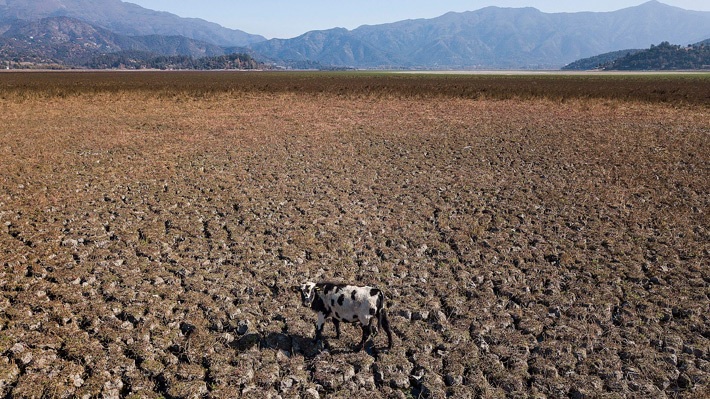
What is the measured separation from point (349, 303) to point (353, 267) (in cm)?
348

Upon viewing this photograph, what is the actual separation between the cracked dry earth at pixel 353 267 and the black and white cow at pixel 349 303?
706mm

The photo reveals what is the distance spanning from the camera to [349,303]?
681cm

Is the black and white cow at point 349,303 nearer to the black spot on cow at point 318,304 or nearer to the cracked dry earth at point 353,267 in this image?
the black spot on cow at point 318,304

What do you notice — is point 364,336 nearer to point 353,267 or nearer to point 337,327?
point 337,327

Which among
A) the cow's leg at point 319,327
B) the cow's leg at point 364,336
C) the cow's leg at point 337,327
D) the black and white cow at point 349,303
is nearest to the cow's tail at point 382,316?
the black and white cow at point 349,303

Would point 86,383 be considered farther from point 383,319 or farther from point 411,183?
point 411,183

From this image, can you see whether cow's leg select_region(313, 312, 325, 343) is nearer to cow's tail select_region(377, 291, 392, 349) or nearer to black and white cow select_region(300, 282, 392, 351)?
black and white cow select_region(300, 282, 392, 351)

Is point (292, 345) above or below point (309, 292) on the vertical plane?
below

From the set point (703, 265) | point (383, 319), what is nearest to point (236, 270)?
point (383, 319)

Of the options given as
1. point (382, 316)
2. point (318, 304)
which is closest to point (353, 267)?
point (318, 304)

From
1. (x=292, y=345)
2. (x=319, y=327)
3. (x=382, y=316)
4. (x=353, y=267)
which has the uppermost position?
(x=382, y=316)

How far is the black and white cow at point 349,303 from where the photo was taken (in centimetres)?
675

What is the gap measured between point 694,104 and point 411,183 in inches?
1558

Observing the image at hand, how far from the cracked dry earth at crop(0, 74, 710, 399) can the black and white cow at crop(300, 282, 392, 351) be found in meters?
0.71
